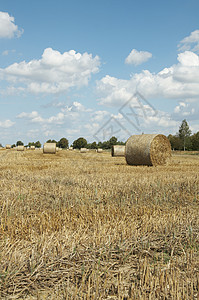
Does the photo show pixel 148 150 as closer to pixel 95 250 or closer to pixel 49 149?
pixel 95 250

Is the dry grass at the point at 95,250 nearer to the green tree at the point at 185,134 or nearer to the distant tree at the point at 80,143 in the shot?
the green tree at the point at 185,134

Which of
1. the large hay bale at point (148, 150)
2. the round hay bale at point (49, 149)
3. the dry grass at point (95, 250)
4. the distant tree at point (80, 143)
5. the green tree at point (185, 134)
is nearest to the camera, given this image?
the dry grass at point (95, 250)

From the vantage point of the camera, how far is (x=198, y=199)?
5.63 metres

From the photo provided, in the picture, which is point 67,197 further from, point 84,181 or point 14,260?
point 14,260

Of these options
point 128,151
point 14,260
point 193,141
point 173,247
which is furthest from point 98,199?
point 193,141

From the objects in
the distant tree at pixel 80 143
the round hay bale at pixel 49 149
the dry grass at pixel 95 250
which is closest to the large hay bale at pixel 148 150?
the dry grass at pixel 95 250

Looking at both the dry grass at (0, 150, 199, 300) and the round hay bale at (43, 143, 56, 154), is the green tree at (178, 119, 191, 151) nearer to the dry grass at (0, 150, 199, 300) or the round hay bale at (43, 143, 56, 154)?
the round hay bale at (43, 143, 56, 154)

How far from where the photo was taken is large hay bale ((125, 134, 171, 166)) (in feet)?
46.5

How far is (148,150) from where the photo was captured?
14062 millimetres

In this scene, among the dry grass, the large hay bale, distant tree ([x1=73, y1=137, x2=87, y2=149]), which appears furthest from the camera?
distant tree ([x1=73, y1=137, x2=87, y2=149])

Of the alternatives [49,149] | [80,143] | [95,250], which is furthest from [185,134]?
[95,250]

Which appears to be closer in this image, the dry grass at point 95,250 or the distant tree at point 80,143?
the dry grass at point 95,250

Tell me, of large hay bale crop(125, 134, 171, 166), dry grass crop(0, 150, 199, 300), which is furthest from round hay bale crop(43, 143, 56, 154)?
dry grass crop(0, 150, 199, 300)

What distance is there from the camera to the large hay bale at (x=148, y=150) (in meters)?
14.2
